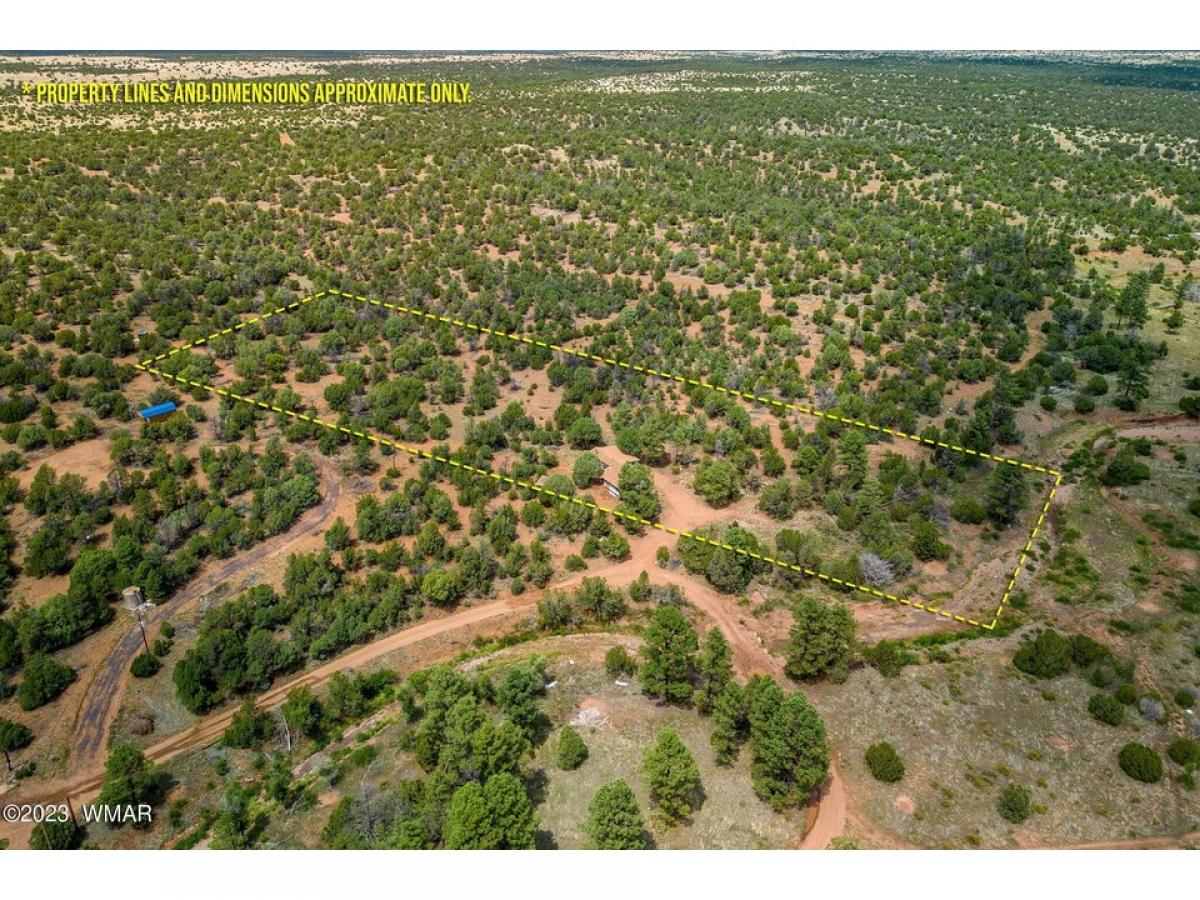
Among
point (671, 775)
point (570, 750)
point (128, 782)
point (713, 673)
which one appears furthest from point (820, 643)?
point (128, 782)

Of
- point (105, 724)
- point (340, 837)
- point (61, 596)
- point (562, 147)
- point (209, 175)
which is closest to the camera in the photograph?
point (340, 837)

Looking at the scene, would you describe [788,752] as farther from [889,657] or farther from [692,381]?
[692,381]

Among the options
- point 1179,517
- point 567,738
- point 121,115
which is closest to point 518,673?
point 567,738

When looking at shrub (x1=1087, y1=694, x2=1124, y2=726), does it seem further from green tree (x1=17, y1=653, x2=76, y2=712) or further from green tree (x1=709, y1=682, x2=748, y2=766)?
green tree (x1=17, y1=653, x2=76, y2=712)

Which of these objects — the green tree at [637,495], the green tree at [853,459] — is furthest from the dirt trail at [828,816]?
the green tree at [853,459]

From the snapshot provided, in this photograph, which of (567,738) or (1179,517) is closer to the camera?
(567,738)

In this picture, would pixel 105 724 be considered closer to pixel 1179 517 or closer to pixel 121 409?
pixel 121 409
